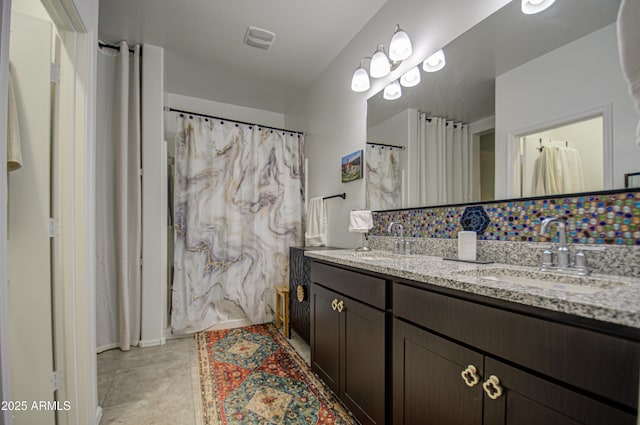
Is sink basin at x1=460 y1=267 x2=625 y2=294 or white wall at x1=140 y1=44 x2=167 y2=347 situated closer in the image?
sink basin at x1=460 y1=267 x2=625 y2=294

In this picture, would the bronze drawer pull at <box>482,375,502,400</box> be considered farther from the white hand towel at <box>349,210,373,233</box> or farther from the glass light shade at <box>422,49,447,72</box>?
the glass light shade at <box>422,49,447,72</box>

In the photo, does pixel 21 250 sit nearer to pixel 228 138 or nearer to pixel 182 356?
pixel 182 356

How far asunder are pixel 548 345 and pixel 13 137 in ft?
6.23

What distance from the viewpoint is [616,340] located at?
525 millimetres

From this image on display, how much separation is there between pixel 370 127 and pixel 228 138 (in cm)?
149

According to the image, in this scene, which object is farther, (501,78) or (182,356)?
(182,356)

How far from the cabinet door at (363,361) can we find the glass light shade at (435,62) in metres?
1.39

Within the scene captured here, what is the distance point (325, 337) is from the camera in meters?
1.65

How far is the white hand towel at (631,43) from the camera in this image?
23.7 inches

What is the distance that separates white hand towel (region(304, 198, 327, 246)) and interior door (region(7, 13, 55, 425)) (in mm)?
1909

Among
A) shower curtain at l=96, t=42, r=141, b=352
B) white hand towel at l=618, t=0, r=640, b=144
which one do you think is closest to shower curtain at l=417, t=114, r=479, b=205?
white hand towel at l=618, t=0, r=640, b=144

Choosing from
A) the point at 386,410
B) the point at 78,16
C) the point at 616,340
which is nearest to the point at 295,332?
the point at 386,410

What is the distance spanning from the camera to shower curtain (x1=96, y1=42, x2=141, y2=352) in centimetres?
225

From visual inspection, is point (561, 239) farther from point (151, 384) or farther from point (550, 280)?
point (151, 384)
